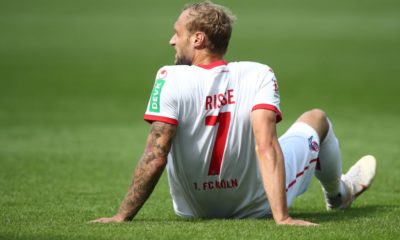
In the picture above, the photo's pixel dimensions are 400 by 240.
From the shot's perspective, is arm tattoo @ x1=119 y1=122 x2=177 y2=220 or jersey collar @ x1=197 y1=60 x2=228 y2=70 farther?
jersey collar @ x1=197 y1=60 x2=228 y2=70

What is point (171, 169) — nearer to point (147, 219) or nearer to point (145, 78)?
point (147, 219)

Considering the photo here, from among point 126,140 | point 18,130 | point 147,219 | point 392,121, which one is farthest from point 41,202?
point 392,121

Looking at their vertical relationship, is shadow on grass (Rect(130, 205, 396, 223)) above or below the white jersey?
below

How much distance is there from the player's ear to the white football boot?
5.98ft

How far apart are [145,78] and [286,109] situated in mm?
6302

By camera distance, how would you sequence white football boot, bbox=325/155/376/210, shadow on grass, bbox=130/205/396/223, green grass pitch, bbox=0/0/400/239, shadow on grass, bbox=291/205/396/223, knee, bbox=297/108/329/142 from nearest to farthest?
green grass pitch, bbox=0/0/400/239 < shadow on grass, bbox=130/205/396/223 < shadow on grass, bbox=291/205/396/223 < knee, bbox=297/108/329/142 < white football boot, bbox=325/155/376/210

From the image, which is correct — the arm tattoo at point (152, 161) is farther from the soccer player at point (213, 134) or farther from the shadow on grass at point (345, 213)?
the shadow on grass at point (345, 213)

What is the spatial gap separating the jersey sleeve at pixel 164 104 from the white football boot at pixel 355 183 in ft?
6.14

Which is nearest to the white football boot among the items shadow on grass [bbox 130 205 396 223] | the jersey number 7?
shadow on grass [bbox 130 205 396 223]

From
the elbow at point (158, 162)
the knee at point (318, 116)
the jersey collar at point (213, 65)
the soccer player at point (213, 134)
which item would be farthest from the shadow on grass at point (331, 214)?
the jersey collar at point (213, 65)

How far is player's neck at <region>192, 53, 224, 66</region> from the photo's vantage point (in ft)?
18.1

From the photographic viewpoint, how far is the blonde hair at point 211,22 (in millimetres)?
5473

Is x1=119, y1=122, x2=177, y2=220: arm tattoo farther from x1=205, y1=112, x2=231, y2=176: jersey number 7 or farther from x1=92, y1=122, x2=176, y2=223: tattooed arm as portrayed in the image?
x1=205, y1=112, x2=231, y2=176: jersey number 7

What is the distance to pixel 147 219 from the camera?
5.90m
